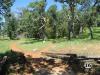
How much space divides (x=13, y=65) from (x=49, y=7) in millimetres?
46253

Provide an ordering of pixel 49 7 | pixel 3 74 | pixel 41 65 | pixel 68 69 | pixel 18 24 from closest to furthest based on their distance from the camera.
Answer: pixel 3 74, pixel 68 69, pixel 41 65, pixel 49 7, pixel 18 24

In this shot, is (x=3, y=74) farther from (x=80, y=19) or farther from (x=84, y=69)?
(x=80, y=19)

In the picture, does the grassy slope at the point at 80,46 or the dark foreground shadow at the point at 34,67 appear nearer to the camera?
the dark foreground shadow at the point at 34,67

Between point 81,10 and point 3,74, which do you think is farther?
point 81,10

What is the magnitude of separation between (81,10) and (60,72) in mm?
34134

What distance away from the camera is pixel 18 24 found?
81.8m

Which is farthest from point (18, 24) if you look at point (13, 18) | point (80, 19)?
point (80, 19)

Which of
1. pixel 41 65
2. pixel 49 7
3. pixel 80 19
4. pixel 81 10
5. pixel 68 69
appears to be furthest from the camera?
pixel 49 7

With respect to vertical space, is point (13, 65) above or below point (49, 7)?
below

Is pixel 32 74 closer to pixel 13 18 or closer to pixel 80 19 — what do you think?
pixel 80 19

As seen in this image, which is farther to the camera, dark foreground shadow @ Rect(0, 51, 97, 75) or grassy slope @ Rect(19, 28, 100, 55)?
grassy slope @ Rect(19, 28, 100, 55)

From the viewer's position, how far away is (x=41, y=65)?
1611cm

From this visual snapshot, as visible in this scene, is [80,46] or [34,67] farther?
[80,46]

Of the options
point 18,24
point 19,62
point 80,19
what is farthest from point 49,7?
point 19,62
